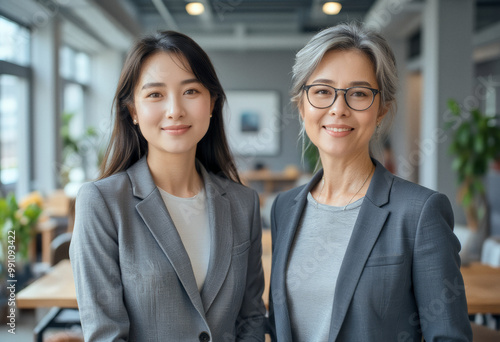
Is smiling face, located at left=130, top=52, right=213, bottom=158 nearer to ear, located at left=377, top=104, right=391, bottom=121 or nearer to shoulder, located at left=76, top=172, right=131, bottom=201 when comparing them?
shoulder, located at left=76, top=172, right=131, bottom=201

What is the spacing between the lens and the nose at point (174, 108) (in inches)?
54.2

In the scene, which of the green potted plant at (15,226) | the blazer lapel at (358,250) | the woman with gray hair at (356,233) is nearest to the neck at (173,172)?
the woman with gray hair at (356,233)

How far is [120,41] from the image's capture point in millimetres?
9031

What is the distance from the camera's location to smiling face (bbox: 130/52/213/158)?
140cm

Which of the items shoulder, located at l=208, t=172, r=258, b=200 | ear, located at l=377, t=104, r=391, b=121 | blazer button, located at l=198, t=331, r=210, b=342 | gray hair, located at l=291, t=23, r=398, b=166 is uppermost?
gray hair, located at l=291, t=23, r=398, b=166

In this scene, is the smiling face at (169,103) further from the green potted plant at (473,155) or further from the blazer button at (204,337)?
the green potted plant at (473,155)

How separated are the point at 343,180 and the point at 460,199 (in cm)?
538

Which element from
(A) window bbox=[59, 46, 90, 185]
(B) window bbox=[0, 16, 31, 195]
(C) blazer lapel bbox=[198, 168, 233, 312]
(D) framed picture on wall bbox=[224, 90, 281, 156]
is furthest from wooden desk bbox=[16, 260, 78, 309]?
(D) framed picture on wall bbox=[224, 90, 281, 156]

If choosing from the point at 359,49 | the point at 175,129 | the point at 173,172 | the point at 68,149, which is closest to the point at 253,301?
the point at 173,172

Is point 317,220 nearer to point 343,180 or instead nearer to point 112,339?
point 343,180

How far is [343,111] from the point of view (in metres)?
1.36

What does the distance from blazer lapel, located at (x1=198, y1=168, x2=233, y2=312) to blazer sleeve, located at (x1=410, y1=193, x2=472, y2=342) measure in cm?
53

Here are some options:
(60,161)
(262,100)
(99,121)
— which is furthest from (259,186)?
(60,161)

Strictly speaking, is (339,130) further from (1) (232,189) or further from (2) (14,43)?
(2) (14,43)
